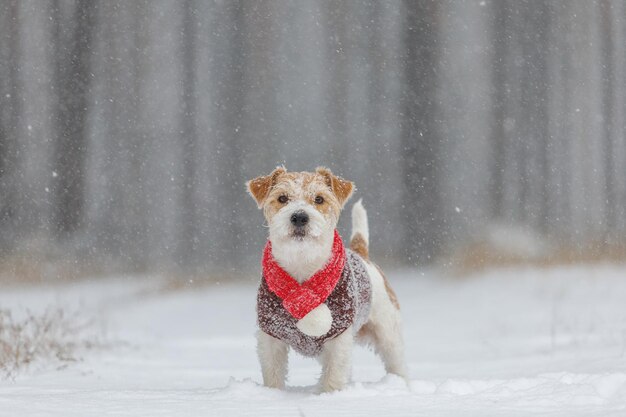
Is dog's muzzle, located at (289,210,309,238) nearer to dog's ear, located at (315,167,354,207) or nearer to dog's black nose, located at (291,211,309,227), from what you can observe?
dog's black nose, located at (291,211,309,227)

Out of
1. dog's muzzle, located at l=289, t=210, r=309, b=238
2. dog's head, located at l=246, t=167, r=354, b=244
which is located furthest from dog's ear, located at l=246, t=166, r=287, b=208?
dog's muzzle, located at l=289, t=210, r=309, b=238

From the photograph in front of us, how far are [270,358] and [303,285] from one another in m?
0.56

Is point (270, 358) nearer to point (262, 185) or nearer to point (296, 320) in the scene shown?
point (296, 320)

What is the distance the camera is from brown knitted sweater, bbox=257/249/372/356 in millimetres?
4453

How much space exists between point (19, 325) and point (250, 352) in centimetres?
260

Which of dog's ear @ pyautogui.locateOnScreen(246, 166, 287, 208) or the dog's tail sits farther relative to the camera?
the dog's tail

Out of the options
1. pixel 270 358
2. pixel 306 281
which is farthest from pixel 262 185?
pixel 270 358

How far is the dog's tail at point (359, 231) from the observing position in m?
5.65

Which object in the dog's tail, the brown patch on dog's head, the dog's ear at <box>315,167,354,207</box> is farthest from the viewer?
the dog's tail

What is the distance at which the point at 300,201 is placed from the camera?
4336 millimetres

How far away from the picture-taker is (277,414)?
149 inches

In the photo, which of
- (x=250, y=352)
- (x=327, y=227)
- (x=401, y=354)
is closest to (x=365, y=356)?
(x=250, y=352)

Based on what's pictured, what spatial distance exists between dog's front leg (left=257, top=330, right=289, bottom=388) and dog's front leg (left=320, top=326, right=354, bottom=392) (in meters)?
0.30

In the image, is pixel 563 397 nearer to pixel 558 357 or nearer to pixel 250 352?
pixel 558 357
